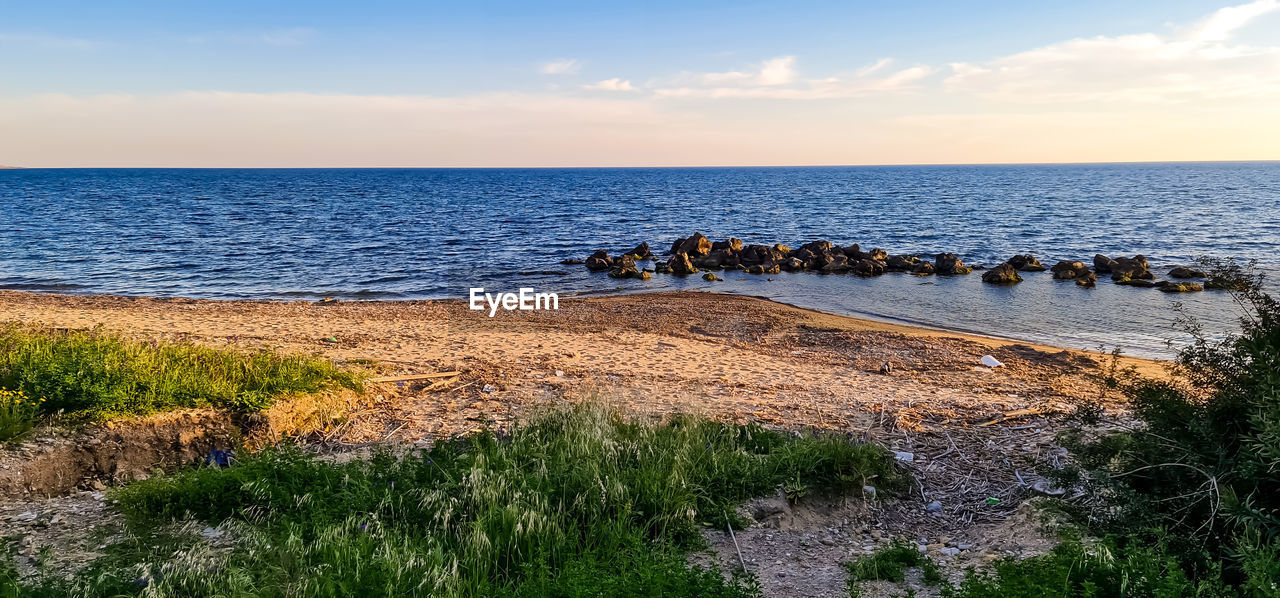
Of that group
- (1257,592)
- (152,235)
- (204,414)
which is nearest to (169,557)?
(204,414)

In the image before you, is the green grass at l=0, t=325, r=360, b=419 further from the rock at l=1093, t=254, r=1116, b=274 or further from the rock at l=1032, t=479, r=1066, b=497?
the rock at l=1093, t=254, r=1116, b=274

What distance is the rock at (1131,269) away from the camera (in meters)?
24.1

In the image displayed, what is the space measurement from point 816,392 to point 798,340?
4.69 meters

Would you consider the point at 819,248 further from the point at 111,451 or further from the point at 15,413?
the point at 15,413

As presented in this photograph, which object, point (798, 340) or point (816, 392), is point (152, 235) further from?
point (816, 392)

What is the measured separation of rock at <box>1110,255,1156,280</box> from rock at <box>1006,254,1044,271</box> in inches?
94.4

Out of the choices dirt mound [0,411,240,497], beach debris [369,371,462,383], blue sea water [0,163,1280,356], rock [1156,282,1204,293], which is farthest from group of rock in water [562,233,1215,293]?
dirt mound [0,411,240,497]

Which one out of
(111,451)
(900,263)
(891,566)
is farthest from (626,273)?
(891,566)

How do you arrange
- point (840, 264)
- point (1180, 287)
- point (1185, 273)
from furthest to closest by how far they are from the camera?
point (840, 264) → point (1185, 273) → point (1180, 287)

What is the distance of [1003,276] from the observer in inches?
969

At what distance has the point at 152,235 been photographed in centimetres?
3775

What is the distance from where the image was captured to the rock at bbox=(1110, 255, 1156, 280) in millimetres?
24125

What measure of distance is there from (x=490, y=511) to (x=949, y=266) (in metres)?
25.2

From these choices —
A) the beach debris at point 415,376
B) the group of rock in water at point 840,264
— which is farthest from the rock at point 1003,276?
the beach debris at point 415,376
